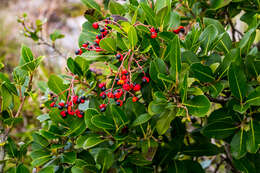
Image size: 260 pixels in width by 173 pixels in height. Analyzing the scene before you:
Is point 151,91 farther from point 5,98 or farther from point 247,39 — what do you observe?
point 5,98

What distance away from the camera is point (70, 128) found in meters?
1.19

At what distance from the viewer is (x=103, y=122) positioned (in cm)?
106

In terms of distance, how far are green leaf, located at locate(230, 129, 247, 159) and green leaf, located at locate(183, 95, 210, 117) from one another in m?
0.32

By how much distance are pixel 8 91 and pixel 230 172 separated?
131 cm

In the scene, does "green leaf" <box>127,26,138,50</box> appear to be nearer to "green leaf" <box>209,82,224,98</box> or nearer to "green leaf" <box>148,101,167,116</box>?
"green leaf" <box>148,101,167,116</box>

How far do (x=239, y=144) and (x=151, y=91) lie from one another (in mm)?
443

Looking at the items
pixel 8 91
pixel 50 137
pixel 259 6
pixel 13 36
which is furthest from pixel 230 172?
pixel 13 36

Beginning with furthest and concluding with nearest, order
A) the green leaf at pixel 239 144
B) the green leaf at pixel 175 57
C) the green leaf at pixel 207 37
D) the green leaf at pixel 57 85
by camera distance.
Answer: the green leaf at pixel 57 85
the green leaf at pixel 239 144
the green leaf at pixel 207 37
the green leaf at pixel 175 57

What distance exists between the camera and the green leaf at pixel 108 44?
97 cm

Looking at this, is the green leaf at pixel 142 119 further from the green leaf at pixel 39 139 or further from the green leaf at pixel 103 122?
the green leaf at pixel 39 139

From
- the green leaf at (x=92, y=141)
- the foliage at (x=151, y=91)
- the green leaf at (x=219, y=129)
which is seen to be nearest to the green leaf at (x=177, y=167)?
the foliage at (x=151, y=91)

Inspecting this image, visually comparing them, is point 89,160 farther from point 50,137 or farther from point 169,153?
point 169,153

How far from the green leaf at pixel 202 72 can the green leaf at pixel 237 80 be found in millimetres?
72

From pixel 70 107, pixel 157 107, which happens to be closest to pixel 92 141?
pixel 70 107
